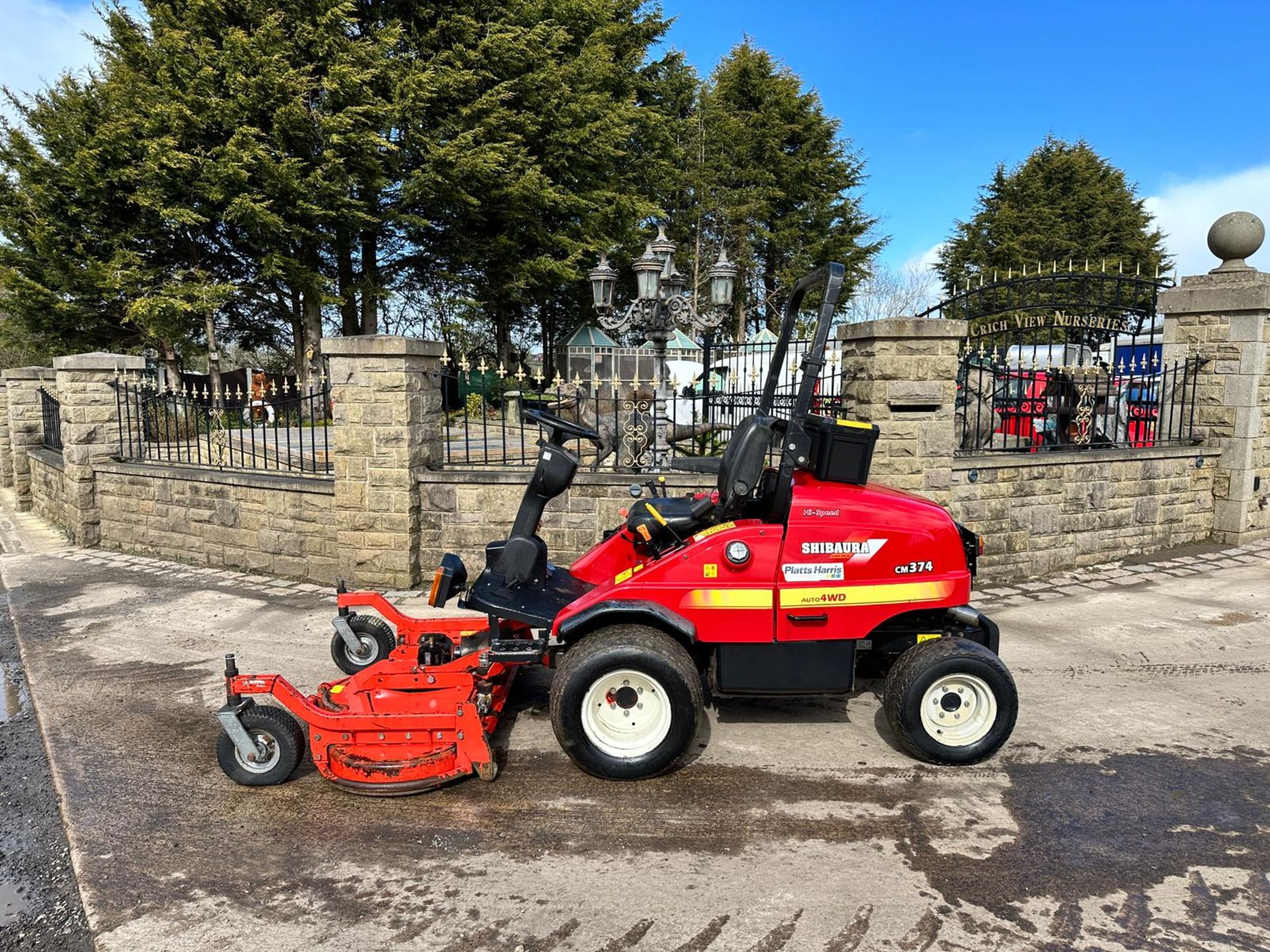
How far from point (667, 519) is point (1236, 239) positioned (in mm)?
7739

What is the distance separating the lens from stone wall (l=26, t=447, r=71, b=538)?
376 inches

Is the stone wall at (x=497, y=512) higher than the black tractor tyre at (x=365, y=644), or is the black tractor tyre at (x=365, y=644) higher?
the stone wall at (x=497, y=512)

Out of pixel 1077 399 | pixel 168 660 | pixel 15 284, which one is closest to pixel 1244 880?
pixel 168 660

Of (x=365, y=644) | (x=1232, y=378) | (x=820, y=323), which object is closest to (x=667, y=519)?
(x=820, y=323)

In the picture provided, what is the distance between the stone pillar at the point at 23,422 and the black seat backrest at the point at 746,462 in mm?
12133

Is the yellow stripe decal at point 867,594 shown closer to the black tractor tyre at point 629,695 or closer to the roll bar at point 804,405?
the roll bar at point 804,405

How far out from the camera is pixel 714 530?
366 centimetres

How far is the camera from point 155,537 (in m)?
8.26

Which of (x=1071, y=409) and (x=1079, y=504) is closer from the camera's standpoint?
(x=1079, y=504)

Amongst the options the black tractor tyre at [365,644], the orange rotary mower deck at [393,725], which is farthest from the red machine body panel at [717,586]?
Answer: the black tractor tyre at [365,644]

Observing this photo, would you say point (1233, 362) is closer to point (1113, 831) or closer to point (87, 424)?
point (1113, 831)

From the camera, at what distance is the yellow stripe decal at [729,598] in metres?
3.57

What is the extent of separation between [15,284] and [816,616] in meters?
22.0

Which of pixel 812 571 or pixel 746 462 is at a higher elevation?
pixel 746 462
